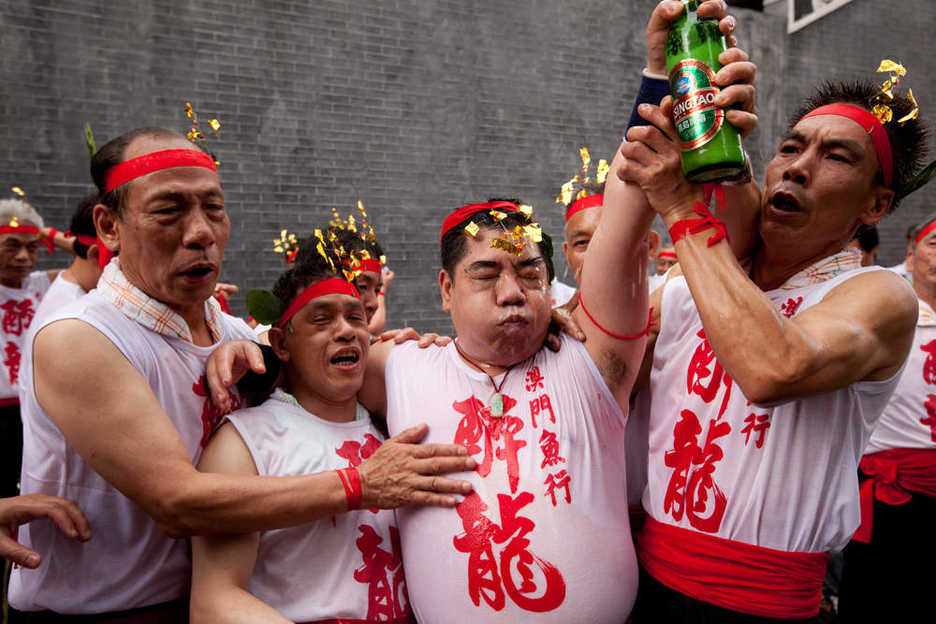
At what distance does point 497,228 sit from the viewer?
2143 millimetres

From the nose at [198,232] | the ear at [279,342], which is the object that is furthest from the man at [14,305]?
the nose at [198,232]

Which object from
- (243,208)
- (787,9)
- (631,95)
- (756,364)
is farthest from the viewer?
(787,9)

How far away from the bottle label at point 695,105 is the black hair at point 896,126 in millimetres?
677

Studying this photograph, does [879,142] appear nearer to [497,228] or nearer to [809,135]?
[809,135]

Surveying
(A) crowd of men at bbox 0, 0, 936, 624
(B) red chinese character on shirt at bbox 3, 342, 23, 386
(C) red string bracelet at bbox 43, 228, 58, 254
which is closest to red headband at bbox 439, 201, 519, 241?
(A) crowd of men at bbox 0, 0, 936, 624

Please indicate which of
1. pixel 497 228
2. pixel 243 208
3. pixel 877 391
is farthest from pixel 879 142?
pixel 243 208

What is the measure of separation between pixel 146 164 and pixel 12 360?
362 cm

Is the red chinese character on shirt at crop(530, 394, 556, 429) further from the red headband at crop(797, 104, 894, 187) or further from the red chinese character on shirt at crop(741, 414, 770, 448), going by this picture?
the red headband at crop(797, 104, 894, 187)

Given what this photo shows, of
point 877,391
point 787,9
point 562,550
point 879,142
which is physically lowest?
point 562,550

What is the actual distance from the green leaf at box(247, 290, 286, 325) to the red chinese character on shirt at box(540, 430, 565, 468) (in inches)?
39.1

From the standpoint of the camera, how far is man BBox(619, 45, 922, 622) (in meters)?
1.49

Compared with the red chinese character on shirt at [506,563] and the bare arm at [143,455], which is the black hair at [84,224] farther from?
the red chinese character on shirt at [506,563]

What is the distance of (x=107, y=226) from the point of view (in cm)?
205

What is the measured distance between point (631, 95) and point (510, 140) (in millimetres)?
1715
